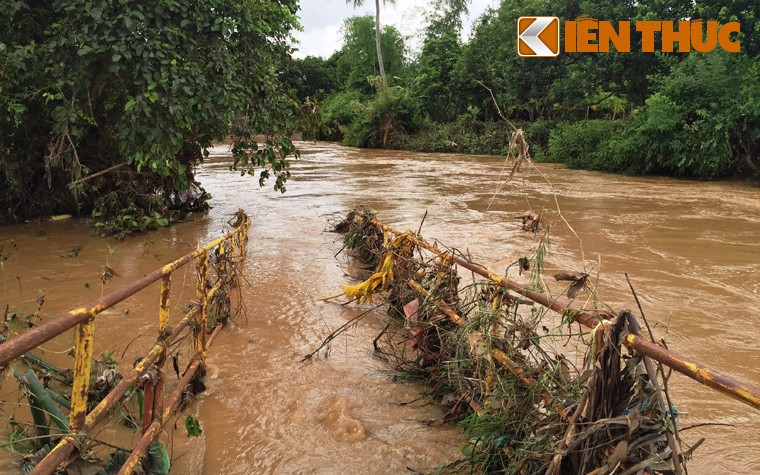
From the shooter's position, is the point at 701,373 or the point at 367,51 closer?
the point at 701,373

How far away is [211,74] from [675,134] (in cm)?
1426

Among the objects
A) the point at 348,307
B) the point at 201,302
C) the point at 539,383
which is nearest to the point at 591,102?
the point at 348,307

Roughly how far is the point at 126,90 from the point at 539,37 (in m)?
18.7

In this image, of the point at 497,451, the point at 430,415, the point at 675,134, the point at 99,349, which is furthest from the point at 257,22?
the point at 675,134

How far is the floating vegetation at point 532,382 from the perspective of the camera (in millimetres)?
1637

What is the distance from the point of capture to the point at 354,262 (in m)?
7.51

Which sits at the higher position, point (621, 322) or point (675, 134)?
point (675, 134)

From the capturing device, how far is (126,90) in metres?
7.36

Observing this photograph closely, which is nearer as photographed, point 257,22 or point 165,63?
point 165,63

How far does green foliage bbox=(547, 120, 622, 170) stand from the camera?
63.6 ft

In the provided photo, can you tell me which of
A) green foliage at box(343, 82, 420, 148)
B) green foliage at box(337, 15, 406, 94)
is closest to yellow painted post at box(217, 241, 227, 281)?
green foliage at box(343, 82, 420, 148)

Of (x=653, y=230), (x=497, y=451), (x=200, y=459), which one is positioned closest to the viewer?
(x=497, y=451)

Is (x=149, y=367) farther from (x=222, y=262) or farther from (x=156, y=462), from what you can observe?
(x=222, y=262)

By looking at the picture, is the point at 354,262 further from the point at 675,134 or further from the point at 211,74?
the point at 675,134
